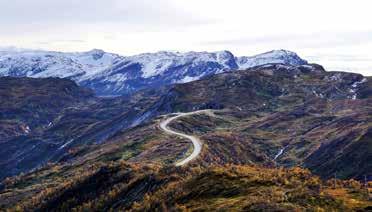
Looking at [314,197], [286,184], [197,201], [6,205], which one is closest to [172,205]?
[197,201]

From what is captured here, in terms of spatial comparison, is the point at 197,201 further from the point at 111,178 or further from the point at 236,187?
the point at 111,178

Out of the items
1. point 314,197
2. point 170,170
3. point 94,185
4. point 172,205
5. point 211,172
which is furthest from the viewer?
point 94,185

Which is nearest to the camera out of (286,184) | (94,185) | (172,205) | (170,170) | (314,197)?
(314,197)

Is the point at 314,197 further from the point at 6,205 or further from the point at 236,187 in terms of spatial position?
the point at 6,205

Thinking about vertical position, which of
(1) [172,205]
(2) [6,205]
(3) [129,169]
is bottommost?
(2) [6,205]

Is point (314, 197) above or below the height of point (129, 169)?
above

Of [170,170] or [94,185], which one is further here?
[94,185]

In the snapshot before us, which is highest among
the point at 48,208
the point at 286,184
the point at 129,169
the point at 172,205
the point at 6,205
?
the point at 286,184

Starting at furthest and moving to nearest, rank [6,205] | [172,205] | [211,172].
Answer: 1. [6,205]
2. [211,172]
3. [172,205]

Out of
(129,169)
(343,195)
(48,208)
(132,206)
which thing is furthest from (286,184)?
(48,208)
